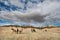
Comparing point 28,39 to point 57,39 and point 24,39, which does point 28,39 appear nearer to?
point 24,39

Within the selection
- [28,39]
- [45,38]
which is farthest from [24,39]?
[45,38]

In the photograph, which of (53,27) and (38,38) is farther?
(53,27)

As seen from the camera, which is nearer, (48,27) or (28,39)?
(28,39)

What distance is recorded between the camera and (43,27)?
33.6 m

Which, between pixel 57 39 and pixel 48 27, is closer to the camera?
pixel 57 39

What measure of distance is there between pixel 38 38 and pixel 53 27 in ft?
86.4

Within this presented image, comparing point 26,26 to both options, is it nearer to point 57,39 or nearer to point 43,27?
point 43,27

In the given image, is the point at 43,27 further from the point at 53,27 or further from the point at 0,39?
the point at 0,39

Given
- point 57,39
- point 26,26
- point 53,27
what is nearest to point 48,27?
point 53,27

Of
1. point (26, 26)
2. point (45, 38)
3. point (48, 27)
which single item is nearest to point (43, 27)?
point (48, 27)

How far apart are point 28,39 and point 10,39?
1265 mm

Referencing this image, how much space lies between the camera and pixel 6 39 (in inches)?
374

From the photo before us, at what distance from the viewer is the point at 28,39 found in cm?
953

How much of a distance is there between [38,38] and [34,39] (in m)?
0.49
